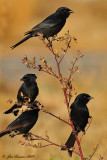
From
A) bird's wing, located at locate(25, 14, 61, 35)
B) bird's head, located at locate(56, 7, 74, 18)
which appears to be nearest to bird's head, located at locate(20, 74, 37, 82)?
bird's wing, located at locate(25, 14, 61, 35)

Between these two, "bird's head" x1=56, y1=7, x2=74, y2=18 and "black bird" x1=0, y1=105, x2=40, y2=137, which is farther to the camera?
"bird's head" x1=56, y1=7, x2=74, y2=18

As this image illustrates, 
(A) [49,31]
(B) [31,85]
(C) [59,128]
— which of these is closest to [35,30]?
(A) [49,31]

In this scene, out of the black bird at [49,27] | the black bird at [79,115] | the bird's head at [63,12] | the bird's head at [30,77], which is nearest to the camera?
the black bird at [79,115]

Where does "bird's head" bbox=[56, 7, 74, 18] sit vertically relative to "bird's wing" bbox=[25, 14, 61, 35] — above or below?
above

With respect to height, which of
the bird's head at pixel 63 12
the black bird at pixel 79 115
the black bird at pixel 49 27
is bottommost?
the black bird at pixel 79 115

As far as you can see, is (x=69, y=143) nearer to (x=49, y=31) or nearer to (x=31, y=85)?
(x=31, y=85)

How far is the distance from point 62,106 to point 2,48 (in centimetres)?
357

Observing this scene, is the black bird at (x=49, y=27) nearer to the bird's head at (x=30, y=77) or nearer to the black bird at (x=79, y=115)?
the bird's head at (x=30, y=77)

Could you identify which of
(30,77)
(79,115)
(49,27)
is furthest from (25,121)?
(49,27)

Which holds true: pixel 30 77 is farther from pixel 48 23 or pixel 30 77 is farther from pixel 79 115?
pixel 48 23

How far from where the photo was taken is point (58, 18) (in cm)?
354

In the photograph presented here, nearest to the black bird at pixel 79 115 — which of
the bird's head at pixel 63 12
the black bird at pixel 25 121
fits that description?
the black bird at pixel 25 121

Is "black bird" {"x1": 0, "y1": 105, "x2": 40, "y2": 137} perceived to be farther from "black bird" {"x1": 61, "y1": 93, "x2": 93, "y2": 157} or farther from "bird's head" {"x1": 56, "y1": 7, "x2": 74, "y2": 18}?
"bird's head" {"x1": 56, "y1": 7, "x2": 74, "y2": 18}

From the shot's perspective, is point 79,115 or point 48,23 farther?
point 48,23
